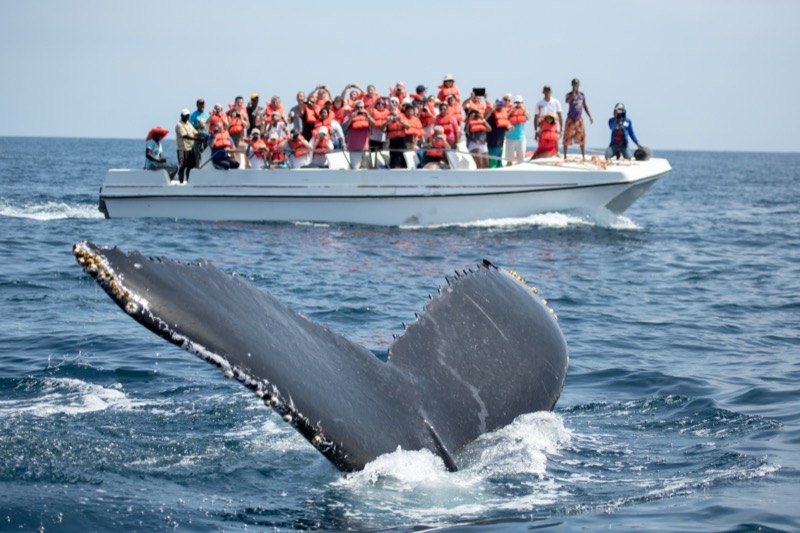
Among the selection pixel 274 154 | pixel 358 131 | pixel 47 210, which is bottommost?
pixel 47 210

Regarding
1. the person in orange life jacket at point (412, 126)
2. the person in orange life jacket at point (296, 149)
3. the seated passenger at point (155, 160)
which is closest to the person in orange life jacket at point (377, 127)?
the person in orange life jacket at point (412, 126)

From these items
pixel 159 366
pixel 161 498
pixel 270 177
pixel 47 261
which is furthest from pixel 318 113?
pixel 161 498

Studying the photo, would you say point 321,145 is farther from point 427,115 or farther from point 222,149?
point 427,115

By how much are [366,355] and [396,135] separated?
51.8ft

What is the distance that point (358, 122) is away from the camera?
20.1m

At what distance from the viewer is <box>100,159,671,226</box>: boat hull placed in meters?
20.1

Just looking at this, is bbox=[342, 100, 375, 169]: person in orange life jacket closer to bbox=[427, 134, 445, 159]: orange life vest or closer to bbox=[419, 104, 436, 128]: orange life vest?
bbox=[419, 104, 436, 128]: orange life vest

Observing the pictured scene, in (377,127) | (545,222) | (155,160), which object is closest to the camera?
(545,222)

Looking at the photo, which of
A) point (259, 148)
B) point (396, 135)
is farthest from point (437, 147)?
point (259, 148)

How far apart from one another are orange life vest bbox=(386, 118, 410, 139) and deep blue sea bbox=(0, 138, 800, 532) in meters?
3.47

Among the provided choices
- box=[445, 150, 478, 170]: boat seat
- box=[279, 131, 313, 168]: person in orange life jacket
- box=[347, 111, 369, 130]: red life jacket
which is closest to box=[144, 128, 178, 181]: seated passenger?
box=[279, 131, 313, 168]: person in orange life jacket

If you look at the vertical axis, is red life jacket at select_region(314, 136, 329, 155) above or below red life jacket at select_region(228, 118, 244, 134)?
below

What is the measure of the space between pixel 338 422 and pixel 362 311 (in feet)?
24.9

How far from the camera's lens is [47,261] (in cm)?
1462
